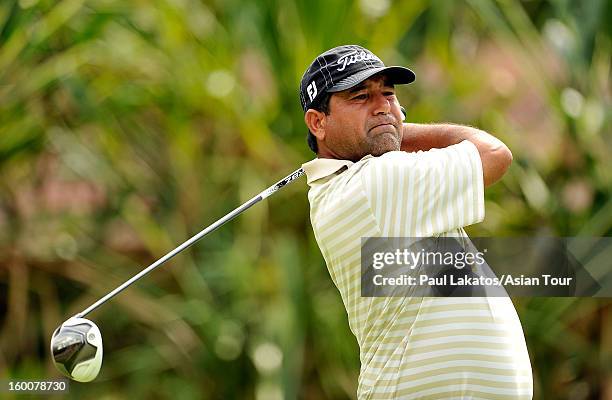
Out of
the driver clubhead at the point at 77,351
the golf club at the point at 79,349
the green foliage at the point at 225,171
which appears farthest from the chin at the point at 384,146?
the green foliage at the point at 225,171

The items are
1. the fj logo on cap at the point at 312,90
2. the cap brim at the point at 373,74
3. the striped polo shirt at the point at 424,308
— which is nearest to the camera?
the striped polo shirt at the point at 424,308

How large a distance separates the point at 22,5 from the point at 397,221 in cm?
254

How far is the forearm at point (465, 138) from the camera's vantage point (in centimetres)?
198

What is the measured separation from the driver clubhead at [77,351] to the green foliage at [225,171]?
1.82 metres

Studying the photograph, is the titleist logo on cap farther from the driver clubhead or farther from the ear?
the driver clubhead

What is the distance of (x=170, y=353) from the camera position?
438 centimetres

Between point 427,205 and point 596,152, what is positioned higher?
point 596,152

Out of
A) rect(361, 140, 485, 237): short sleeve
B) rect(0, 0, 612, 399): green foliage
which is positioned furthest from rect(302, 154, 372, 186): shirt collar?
rect(0, 0, 612, 399): green foliage

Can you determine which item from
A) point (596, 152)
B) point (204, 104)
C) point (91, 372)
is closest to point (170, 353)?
point (204, 104)

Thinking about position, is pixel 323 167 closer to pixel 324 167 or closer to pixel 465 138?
pixel 324 167

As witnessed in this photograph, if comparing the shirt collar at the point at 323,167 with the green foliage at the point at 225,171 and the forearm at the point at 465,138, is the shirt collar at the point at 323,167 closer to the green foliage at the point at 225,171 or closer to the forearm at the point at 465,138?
the forearm at the point at 465,138

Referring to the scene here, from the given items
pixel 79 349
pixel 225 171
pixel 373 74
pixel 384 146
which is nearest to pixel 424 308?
pixel 384 146

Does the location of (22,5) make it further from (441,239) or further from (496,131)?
(441,239)

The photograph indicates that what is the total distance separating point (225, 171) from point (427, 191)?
257 cm
